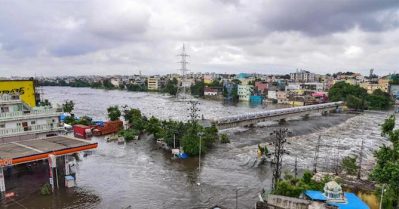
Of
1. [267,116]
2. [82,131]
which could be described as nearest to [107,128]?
[82,131]

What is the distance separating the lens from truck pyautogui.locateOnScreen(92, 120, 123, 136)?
4800 centimetres

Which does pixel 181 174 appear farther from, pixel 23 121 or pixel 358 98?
pixel 358 98

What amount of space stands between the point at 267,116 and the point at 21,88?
132 feet

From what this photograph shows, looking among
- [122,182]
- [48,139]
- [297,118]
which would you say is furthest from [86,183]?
[297,118]

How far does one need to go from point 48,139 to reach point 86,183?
566 cm

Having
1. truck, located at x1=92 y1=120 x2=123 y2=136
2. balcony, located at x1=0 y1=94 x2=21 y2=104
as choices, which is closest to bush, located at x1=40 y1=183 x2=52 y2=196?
balcony, located at x1=0 y1=94 x2=21 y2=104

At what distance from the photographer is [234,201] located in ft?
77.9

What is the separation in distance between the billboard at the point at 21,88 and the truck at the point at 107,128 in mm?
12918

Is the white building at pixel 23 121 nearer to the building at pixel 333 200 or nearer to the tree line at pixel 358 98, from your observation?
the building at pixel 333 200

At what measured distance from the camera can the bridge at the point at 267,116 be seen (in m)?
49.8

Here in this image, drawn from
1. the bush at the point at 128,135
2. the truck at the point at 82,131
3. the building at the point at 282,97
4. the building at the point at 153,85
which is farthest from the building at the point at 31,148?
the building at the point at 153,85

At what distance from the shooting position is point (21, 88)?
114 feet

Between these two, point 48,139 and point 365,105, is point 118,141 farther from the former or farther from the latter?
point 365,105

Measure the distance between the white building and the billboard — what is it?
400 cm
